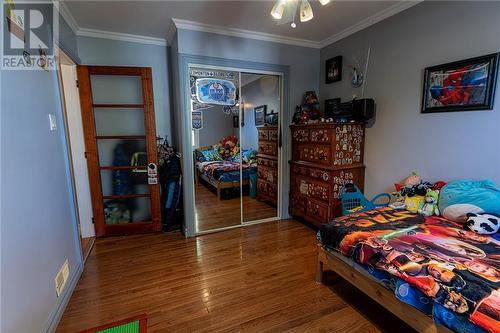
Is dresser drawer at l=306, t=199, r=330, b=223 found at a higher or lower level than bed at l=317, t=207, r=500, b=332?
lower

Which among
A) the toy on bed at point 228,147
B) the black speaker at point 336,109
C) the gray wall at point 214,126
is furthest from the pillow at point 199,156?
the black speaker at point 336,109

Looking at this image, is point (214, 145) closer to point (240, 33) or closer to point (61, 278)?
point (240, 33)

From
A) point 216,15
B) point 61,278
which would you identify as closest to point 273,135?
point 216,15

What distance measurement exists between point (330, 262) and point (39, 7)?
3082 millimetres

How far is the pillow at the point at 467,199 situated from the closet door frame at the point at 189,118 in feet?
6.29

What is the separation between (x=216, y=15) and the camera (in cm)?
255

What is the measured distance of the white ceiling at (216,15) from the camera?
233 centimetres

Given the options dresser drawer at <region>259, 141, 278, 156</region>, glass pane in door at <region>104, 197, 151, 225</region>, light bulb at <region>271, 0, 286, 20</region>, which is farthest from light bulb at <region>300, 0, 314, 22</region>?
glass pane in door at <region>104, 197, 151, 225</region>

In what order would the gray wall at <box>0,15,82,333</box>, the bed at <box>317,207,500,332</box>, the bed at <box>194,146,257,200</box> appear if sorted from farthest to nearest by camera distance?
the bed at <box>194,146,257,200</box> → the gray wall at <box>0,15,82,333</box> → the bed at <box>317,207,500,332</box>

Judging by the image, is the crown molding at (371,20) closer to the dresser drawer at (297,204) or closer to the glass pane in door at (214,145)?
the glass pane in door at (214,145)

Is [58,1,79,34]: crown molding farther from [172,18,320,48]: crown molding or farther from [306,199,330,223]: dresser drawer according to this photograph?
[306,199,330,223]: dresser drawer

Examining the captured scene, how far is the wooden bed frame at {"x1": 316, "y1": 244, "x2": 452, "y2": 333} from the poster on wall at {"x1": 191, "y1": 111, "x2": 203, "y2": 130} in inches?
78.6

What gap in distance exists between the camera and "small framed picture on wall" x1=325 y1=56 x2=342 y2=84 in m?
3.17

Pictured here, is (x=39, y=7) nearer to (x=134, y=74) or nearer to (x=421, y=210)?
(x=134, y=74)
